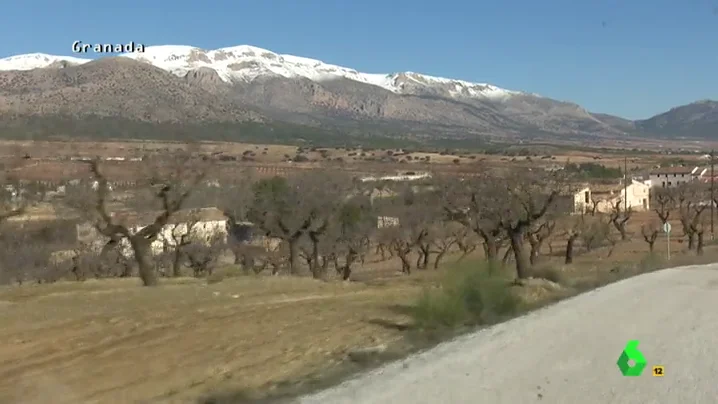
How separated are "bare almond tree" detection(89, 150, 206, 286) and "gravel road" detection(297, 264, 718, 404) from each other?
17.3m

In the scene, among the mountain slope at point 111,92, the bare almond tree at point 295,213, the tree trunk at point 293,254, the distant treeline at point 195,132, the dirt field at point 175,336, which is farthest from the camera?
the mountain slope at point 111,92

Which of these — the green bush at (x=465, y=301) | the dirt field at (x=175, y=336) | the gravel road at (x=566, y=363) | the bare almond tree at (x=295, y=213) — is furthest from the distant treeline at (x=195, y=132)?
the gravel road at (x=566, y=363)

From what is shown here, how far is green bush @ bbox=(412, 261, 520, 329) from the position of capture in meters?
17.5

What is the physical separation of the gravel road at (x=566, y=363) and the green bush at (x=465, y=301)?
1.48m

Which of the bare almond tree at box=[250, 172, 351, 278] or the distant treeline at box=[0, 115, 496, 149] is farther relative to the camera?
the bare almond tree at box=[250, 172, 351, 278]

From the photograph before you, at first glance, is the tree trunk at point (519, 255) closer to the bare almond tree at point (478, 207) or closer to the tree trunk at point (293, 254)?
the bare almond tree at point (478, 207)

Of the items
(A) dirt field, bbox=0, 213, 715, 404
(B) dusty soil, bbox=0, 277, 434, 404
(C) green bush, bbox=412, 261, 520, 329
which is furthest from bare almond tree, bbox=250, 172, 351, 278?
(C) green bush, bbox=412, 261, 520, 329

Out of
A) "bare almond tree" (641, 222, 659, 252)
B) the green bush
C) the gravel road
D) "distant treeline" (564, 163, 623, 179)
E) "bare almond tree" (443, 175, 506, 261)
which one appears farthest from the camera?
"distant treeline" (564, 163, 623, 179)

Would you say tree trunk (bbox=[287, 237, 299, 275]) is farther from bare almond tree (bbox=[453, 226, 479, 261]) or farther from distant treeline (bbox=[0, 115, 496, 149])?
bare almond tree (bbox=[453, 226, 479, 261])

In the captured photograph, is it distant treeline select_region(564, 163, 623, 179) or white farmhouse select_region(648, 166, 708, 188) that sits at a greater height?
distant treeline select_region(564, 163, 623, 179)

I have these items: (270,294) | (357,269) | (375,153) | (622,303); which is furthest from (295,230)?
(375,153)

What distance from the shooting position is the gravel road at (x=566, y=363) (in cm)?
987

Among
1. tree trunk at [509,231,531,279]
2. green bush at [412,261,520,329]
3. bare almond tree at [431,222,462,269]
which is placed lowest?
bare almond tree at [431,222,462,269]

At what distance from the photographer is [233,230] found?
200ft
